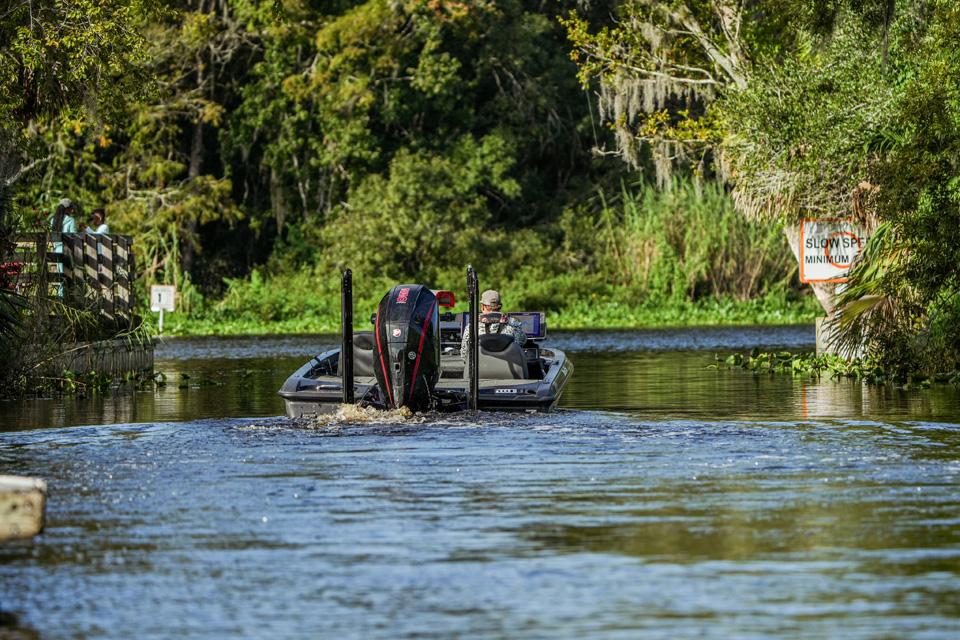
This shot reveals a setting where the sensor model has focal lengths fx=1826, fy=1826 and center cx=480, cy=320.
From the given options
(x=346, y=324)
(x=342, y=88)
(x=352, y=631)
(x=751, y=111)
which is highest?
(x=342, y=88)

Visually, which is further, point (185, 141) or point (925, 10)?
point (185, 141)

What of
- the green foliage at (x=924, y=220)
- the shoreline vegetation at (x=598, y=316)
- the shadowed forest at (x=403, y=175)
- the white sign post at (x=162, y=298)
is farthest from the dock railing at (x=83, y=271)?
the shoreline vegetation at (x=598, y=316)

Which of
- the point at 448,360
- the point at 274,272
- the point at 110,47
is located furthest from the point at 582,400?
the point at 274,272

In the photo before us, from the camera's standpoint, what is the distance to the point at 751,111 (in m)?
26.3

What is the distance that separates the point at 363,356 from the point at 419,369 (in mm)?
2408

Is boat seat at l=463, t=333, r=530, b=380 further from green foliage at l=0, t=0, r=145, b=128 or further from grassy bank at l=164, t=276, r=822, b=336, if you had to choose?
grassy bank at l=164, t=276, r=822, b=336

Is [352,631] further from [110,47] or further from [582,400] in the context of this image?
[110,47]

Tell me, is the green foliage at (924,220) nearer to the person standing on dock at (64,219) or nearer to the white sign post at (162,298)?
the person standing on dock at (64,219)

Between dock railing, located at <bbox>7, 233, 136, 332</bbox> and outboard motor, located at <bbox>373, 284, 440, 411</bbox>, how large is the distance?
727cm

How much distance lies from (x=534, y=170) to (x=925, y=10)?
32.8 meters

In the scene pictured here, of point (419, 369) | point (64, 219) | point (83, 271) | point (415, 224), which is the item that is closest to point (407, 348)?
point (419, 369)

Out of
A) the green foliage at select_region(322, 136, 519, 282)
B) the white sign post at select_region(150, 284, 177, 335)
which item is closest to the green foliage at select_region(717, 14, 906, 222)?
the white sign post at select_region(150, 284, 177, 335)

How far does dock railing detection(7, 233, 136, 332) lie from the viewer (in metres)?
23.1

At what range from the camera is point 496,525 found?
10.9 metres
